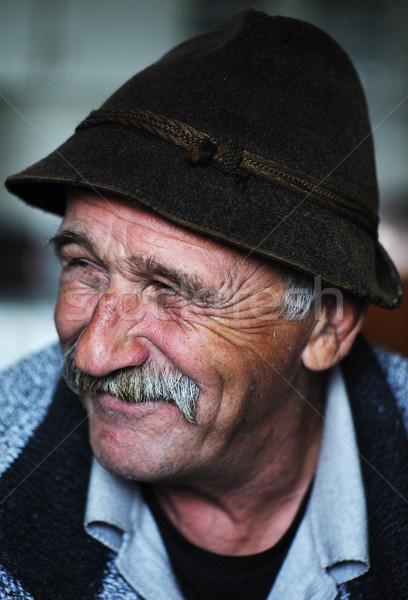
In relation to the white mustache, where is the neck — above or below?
below

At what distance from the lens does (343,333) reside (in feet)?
4.83

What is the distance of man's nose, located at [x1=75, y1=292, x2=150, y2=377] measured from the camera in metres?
1.19

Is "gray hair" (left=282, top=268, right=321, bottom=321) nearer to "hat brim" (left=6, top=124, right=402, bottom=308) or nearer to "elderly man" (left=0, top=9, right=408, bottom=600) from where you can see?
"elderly man" (left=0, top=9, right=408, bottom=600)

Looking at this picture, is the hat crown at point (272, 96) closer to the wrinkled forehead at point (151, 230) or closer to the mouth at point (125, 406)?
the wrinkled forehead at point (151, 230)

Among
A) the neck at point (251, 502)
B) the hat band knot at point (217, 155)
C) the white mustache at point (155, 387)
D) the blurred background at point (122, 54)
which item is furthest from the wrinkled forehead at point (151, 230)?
the blurred background at point (122, 54)

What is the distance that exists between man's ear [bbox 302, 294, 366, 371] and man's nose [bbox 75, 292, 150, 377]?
408mm

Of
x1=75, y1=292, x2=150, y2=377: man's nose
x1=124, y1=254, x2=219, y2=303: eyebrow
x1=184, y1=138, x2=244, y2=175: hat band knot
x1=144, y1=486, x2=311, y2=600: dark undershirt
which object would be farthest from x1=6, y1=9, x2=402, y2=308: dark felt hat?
x1=144, y1=486, x2=311, y2=600: dark undershirt

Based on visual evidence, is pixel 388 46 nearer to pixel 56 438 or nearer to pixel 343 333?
pixel 343 333

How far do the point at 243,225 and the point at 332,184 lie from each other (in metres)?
0.25

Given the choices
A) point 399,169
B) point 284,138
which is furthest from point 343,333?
point 399,169

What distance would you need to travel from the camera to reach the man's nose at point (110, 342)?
46.8 inches

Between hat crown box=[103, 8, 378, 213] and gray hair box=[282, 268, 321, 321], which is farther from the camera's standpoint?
gray hair box=[282, 268, 321, 321]

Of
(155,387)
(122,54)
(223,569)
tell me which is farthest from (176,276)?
(122,54)

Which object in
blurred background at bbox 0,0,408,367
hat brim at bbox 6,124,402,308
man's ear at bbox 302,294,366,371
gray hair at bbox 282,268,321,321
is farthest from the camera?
blurred background at bbox 0,0,408,367
